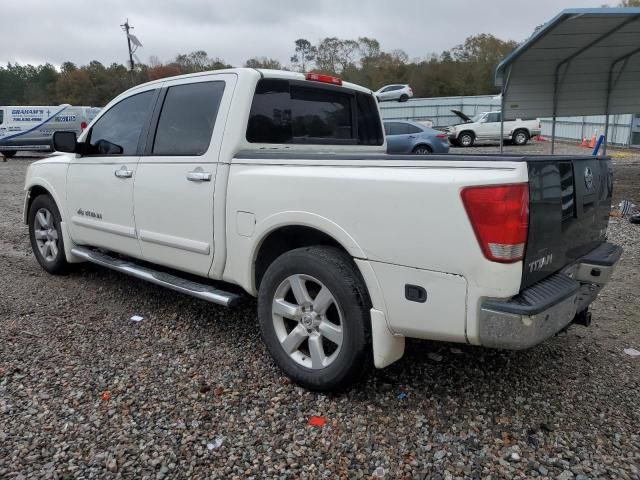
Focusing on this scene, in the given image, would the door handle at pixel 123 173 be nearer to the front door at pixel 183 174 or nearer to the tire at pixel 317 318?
the front door at pixel 183 174

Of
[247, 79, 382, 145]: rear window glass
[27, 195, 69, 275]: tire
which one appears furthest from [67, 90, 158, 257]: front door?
[247, 79, 382, 145]: rear window glass

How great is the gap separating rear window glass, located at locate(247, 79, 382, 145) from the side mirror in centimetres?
196

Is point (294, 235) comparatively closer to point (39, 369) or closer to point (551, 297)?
point (551, 297)

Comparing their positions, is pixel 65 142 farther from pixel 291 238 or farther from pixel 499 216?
pixel 499 216

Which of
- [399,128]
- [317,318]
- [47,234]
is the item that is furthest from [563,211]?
[399,128]

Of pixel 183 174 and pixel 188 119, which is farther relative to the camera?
pixel 188 119

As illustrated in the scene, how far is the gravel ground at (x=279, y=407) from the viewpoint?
2367mm

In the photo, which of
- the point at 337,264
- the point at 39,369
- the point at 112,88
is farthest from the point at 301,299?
the point at 112,88

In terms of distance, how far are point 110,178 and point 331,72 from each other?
5895cm

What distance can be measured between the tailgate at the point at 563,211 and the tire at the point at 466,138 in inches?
825

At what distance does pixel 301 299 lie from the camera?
2.90 metres

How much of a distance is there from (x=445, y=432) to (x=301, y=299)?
102cm

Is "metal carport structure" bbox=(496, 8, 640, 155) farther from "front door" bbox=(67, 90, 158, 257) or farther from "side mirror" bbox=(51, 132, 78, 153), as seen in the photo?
"side mirror" bbox=(51, 132, 78, 153)

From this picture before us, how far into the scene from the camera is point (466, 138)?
23.2 meters
